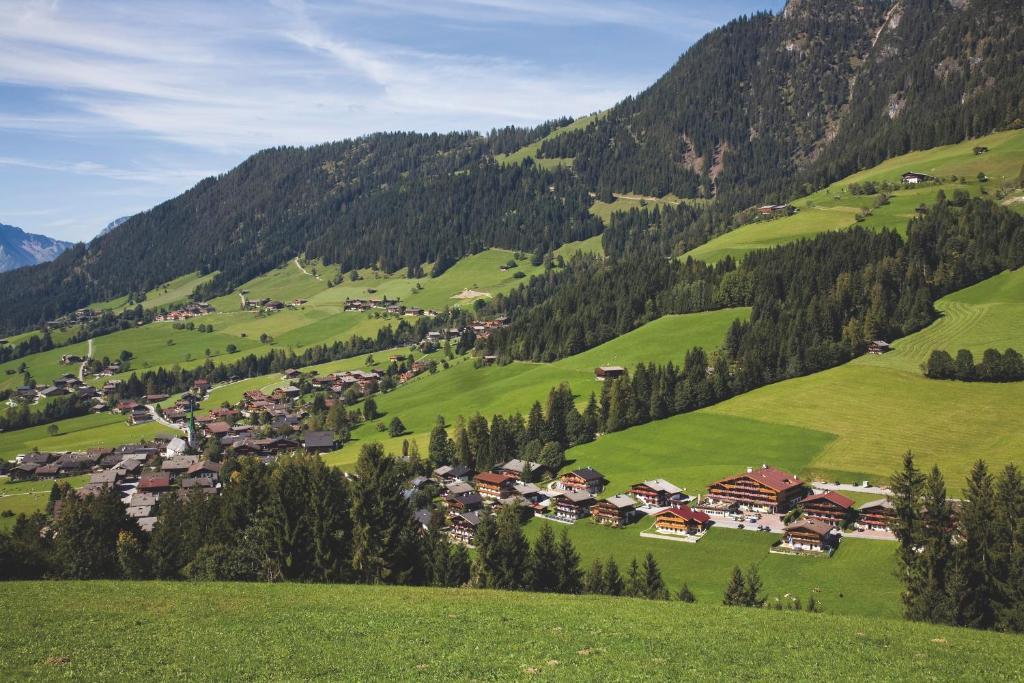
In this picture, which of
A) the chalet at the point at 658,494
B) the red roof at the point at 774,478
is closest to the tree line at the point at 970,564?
the red roof at the point at 774,478

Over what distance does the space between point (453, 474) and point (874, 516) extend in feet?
184

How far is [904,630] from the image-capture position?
31625 millimetres

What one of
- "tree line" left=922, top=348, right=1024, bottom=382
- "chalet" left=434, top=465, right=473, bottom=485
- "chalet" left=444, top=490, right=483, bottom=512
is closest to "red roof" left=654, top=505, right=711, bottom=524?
"chalet" left=444, top=490, right=483, bottom=512

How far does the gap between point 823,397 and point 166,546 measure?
90.9m

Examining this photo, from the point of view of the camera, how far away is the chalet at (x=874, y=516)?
249 ft

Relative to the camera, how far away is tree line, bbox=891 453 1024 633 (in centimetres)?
4291

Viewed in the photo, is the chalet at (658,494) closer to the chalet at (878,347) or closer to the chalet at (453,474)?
the chalet at (453,474)

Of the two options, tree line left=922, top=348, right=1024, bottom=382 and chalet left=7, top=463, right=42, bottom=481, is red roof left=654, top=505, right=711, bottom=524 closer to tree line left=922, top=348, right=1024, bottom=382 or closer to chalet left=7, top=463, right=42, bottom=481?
tree line left=922, top=348, right=1024, bottom=382

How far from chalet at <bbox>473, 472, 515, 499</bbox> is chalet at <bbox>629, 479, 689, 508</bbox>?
17747mm

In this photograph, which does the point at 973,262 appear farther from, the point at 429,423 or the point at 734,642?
the point at 734,642

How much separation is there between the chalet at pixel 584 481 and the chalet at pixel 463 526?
43.7ft

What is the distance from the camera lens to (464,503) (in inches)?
3770

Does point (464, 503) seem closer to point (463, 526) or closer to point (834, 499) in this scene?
point (463, 526)

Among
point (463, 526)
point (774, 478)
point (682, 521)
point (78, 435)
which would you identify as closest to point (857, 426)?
point (774, 478)
